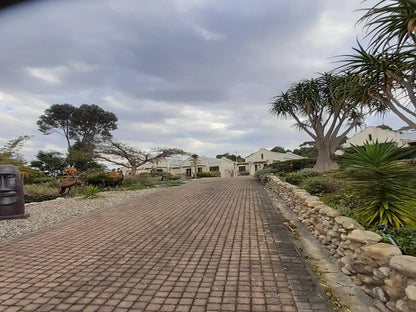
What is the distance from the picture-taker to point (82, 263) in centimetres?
330

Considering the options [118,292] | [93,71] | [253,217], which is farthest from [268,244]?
[93,71]

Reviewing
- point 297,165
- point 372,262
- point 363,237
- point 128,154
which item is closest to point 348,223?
point 363,237

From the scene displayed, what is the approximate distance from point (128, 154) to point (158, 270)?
19.6m

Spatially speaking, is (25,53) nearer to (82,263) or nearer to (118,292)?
(82,263)

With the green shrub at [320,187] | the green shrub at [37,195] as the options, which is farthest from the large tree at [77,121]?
the green shrub at [320,187]

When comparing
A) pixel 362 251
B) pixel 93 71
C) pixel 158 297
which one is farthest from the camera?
pixel 93 71

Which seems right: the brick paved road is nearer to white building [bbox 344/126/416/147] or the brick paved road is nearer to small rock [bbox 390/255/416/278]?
small rock [bbox 390/255/416/278]

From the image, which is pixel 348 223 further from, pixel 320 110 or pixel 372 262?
pixel 320 110

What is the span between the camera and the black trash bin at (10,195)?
6.34m

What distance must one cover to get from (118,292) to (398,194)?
3.92m

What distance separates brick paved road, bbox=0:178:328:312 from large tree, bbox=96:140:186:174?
1630cm

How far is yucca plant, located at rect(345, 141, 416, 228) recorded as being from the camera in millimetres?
3111

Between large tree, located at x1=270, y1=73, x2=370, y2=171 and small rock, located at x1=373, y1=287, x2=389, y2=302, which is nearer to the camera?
small rock, located at x1=373, y1=287, x2=389, y2=302

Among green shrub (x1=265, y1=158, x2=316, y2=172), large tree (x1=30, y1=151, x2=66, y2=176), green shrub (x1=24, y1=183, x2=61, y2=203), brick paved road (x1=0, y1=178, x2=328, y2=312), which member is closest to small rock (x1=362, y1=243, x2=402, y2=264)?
brick paved road (x1=0, y1=178, x2=328, y2=312)
